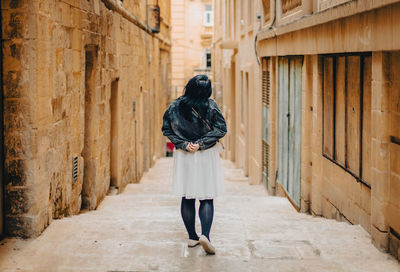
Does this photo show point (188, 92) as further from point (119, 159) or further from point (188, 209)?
point (119, 159)

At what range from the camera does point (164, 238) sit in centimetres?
516

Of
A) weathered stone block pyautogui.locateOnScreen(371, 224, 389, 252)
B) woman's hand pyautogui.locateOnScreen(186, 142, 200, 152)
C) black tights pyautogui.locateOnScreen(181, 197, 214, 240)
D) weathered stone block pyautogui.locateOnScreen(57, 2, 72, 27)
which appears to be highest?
weathered stone block pyautogui.locateOnScreen(57, 2, 72, 27)

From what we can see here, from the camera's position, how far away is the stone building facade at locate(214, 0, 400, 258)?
457 cm

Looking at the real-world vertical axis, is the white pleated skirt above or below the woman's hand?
below

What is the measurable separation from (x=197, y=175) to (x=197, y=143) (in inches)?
10.3

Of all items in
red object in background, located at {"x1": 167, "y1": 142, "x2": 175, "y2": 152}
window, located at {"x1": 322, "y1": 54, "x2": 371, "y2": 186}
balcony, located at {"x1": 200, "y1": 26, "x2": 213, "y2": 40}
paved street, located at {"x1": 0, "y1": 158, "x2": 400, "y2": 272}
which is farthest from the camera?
balcony, located at {"x1": 200, "y1": 26, "x2": 213, "y2": 40}

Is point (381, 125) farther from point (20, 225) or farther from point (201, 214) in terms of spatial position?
point (20, 225)

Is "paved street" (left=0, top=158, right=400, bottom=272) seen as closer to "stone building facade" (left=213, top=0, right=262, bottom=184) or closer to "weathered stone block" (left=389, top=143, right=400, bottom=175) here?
"weathered stone block" (left=389, top=143, right=400, bottom=175)

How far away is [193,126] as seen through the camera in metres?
4.75

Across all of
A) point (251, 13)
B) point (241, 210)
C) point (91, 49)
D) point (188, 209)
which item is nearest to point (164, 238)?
point (188, 209)

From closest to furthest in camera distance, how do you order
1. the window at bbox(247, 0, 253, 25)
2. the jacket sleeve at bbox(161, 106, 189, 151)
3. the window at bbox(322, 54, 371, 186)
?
the jacket sleeve at bbox(161, 106, 189, 151) → the window at bbox(322, 54, 371, 186) → the window at bbox(247, 0, 253, 25)

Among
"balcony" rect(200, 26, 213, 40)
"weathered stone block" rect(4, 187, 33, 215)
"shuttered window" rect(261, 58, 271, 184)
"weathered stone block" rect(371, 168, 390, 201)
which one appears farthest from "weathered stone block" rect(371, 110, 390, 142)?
"balcony" rect(200, 26, 213, 40)

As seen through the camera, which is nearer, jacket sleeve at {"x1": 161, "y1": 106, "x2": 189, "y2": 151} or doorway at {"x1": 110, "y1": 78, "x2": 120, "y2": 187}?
jacket sleeve at {"x1": 161, "y1": 106, "x2": 189, "y2": 151}

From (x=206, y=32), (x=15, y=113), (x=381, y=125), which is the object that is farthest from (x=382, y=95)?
(x=206, y=32)
